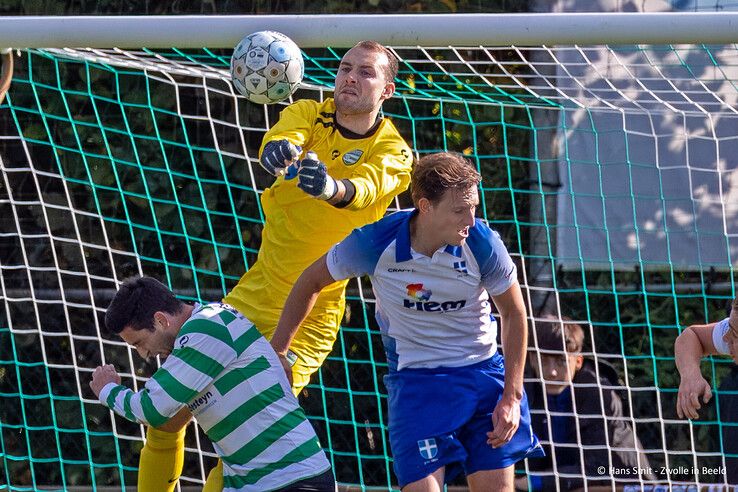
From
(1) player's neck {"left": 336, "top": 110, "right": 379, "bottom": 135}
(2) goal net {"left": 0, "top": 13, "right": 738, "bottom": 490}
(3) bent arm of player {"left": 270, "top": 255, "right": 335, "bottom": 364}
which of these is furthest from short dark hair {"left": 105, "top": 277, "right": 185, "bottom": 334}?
(2) goal net {"left": 0, "top": 13, "right": 738, "bottom": 490}

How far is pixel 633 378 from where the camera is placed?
6.46 meters

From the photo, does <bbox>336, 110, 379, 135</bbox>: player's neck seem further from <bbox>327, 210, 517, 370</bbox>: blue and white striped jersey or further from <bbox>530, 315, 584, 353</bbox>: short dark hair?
<bbox>530, 315, 584, 353</bbox>: short dark hair

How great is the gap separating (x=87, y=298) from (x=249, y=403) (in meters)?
3.03

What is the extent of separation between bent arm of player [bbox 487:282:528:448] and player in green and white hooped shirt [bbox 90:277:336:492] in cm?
59

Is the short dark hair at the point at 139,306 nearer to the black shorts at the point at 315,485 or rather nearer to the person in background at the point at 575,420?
the black shorts at the point at 315,485

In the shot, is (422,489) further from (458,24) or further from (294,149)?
(458,24)

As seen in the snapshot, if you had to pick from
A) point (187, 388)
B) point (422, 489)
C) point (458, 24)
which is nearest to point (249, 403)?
point (187, 388)

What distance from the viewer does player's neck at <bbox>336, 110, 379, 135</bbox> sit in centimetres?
438

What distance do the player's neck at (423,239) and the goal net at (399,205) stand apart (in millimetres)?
2266

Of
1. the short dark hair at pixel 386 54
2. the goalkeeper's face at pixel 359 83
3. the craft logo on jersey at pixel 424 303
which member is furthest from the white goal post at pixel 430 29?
the craft logo on jersey at pixel 424 303

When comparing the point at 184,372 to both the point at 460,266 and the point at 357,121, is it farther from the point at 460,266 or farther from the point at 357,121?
the point at 357,121

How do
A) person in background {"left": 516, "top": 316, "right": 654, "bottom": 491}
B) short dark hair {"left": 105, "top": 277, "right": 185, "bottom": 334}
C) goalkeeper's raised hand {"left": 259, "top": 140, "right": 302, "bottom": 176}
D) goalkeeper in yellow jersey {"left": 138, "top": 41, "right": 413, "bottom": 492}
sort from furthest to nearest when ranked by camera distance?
person in background {"left": 516, "top": 316, "right": 654, "bottom": 491} < goalkeeper in yellow jersey {"left": 138, "top": 41, "right": 413, "bottom": 492} < goalkeeper's raised hand {"left": 259, "top": 140, "right": 302, "bottom": 176} < short dark hair {"left": 105, "top": 277, "right": 185, "bottom": 334}

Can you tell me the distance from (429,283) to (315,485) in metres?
0.74

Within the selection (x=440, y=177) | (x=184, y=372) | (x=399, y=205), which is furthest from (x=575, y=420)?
(x=184, y=372)
